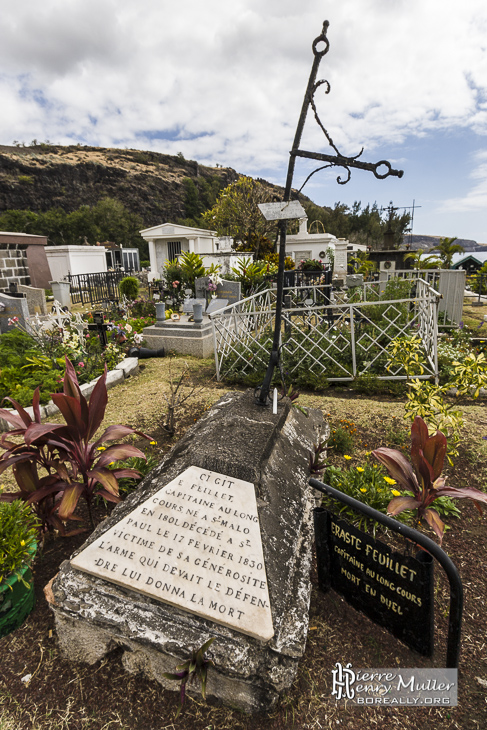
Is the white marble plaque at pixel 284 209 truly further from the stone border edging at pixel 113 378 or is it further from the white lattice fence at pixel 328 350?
the stone border edging at pixel 113 378

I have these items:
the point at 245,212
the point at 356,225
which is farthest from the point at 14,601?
the point at 356,225

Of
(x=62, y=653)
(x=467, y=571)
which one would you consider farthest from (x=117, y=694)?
(x=467, y=571)

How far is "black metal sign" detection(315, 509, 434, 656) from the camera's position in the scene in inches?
63.4

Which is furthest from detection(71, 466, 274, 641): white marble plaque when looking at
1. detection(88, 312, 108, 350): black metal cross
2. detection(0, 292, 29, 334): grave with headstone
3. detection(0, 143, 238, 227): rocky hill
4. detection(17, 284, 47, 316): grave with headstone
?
detection(0, 143, 238, 227): rocky hill

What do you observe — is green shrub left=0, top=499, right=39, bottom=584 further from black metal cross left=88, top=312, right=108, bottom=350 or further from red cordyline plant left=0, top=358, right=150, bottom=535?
black metal cross left=88, top=312, right=108, bottom=350

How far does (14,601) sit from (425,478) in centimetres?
230

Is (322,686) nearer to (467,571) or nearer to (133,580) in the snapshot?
(133,580)

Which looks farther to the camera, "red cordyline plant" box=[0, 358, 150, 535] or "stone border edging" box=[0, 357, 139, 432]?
"stone border edging" box=[0, 357, 139, 432]

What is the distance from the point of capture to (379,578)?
5.78 feet

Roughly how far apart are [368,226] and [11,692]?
58.6 m

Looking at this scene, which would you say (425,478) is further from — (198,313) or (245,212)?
(245,212)

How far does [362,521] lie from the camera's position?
8.21 ft

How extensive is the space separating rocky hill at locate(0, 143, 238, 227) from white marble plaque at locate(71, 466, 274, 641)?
2435 inches

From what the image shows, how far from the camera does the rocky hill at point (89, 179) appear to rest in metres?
53.4
